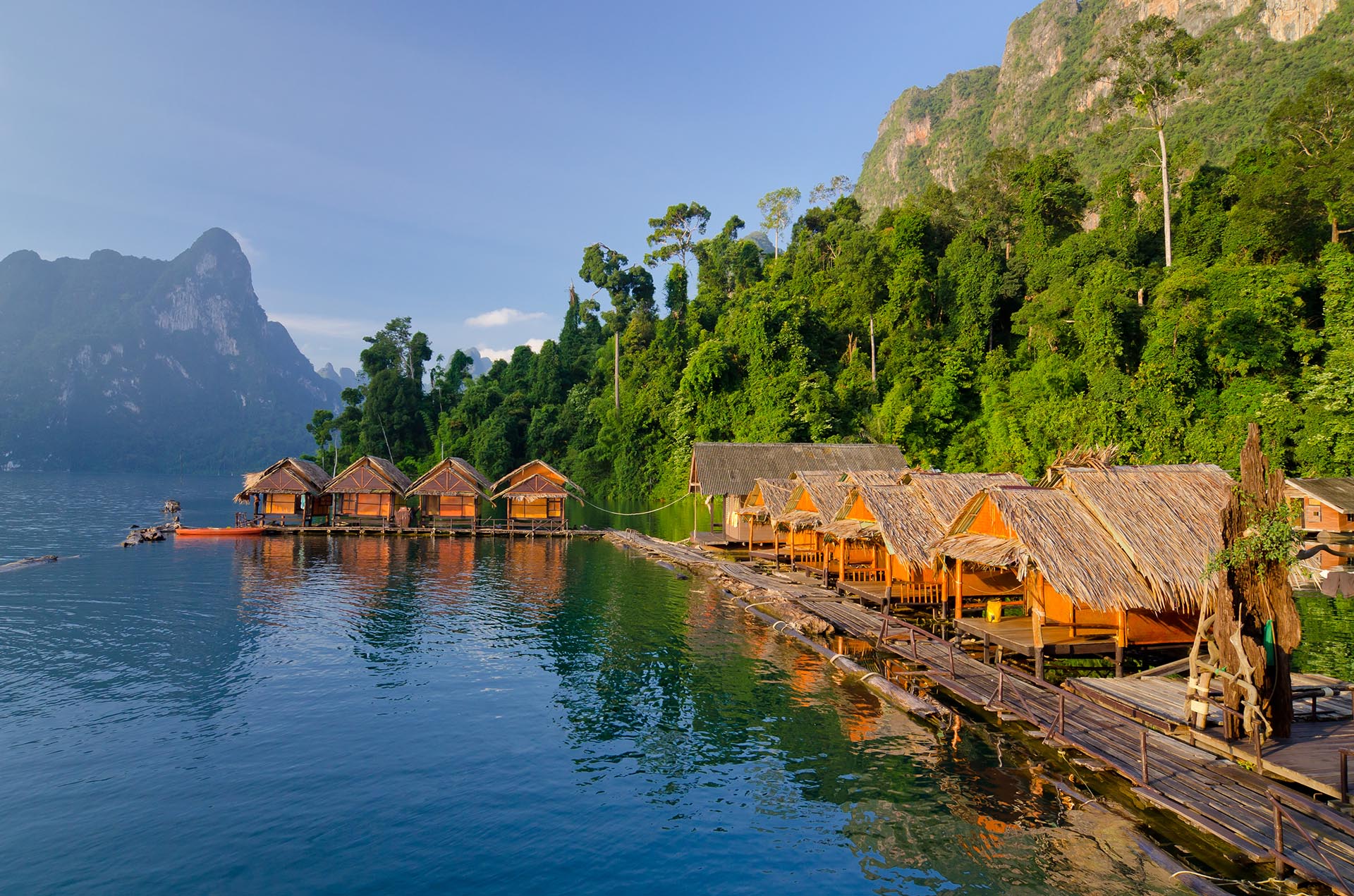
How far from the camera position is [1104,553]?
15.7 m

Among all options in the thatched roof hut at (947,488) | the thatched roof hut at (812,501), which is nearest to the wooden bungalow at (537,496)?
the thatched roof hut at (812,501)

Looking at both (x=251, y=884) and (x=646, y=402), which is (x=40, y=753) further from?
(x=646, y=402)

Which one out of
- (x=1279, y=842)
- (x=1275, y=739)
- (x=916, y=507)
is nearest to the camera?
(x=1279, y=842)

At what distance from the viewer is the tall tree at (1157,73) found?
44.6 m

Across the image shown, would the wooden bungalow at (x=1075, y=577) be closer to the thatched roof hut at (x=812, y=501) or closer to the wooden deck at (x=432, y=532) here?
the thatched roof hut at (x=812, y=501)

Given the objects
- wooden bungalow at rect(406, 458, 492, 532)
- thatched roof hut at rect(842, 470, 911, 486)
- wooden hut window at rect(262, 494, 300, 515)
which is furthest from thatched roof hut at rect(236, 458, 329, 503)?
thatched roof hut at rect(842, 470, 911, 486)

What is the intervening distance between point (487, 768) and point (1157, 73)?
56231 millimetres

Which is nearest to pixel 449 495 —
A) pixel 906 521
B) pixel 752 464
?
pixel 752 464

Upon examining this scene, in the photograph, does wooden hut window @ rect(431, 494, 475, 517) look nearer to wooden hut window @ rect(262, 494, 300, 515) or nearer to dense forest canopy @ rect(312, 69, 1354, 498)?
wooden hut window @ rect(262, 494, 300, 515)

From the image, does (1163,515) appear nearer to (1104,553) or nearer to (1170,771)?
(1104,553)

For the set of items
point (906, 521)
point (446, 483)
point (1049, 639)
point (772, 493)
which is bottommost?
point (1049, 639)

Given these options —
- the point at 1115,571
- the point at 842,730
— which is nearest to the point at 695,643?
the point at 842,730

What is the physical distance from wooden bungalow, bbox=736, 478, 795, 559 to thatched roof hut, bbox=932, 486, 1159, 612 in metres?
14.1

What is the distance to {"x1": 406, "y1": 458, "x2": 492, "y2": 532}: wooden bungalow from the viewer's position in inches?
1875
